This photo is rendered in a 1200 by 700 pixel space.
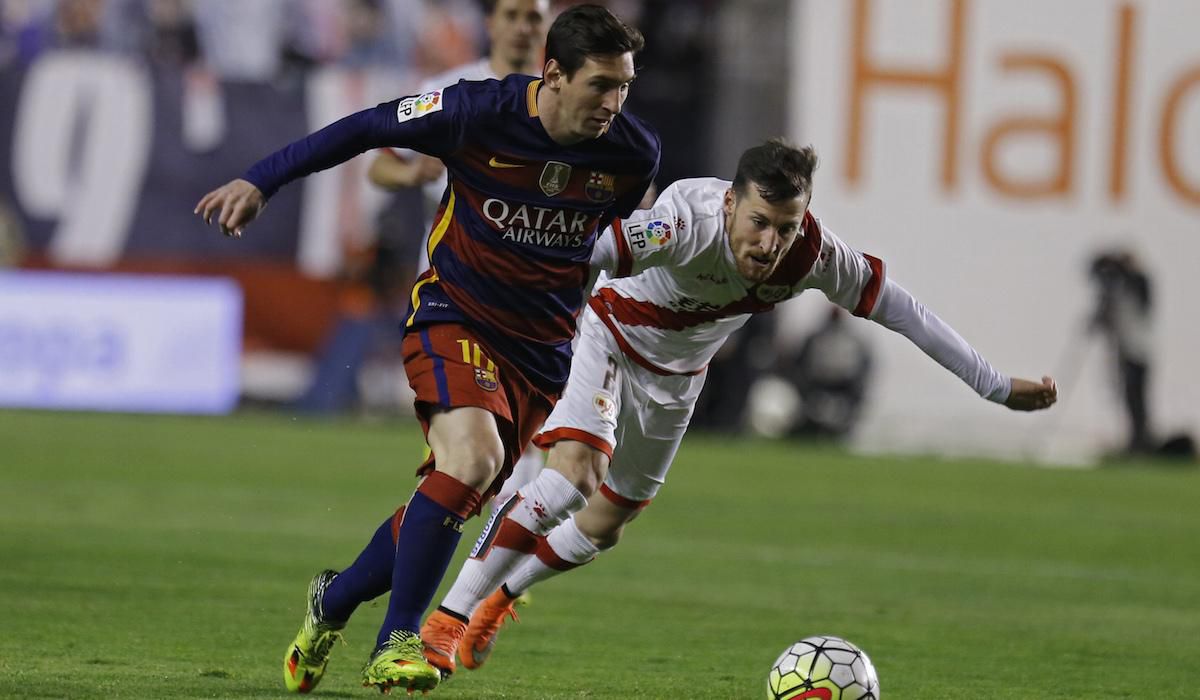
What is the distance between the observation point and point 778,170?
5516 mm

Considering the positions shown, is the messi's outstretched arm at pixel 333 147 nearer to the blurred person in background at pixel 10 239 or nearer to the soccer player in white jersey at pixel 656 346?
the soccer player in white jersey at pixel 656 346

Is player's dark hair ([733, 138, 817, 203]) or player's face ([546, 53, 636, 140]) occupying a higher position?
player's face ([546, 53, 636, 140])

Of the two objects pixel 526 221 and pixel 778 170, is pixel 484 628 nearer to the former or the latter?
pixel 526 221

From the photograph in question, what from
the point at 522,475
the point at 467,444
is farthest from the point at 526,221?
the point at 522,475

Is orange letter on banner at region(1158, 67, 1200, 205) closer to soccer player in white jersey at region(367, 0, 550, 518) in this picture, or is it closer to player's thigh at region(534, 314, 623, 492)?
soccer player in white jersey at region(367, 0, 550, 518)

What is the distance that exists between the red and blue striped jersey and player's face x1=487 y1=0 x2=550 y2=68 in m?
2.02

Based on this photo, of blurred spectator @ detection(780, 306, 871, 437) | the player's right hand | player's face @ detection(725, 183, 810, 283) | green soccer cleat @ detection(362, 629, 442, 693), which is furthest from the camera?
blurred spectator @ detection(780, 306, 871, 437)

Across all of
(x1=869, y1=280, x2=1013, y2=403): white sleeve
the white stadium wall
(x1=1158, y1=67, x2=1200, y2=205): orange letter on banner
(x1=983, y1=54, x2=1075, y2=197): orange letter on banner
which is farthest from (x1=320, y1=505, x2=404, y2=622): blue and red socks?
(x1=1158, y1=67, x2=1200, y2=205): orange letter on banner

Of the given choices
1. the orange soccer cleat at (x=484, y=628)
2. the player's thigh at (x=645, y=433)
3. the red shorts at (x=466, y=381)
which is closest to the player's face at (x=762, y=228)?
the red shorts at (x=466, y=381)

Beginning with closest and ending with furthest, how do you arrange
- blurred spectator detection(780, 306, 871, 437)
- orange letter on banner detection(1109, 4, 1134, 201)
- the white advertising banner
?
the white advertising banner, blurred spectator detection(780, 306, 871, 437), orange letter on banner detection(1109, 4, 1134, 201)

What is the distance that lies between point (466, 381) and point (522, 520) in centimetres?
75

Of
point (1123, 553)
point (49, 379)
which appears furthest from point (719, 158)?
point (1123, 553)

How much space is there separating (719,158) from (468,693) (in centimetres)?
1439

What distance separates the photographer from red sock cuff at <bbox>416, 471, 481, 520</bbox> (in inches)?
205
